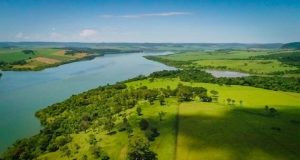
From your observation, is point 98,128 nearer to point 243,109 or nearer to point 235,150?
point 235,150

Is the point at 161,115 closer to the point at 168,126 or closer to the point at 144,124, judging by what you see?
the point at 168,126

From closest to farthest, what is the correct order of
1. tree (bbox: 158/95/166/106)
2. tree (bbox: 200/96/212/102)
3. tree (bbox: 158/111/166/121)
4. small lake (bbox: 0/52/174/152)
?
small lake (bbox: 0/52/174/152), tree (bbox: 158/111/166/121), tree (bbox: 158/95/166/106), tree (bbox: 200/96/212/102)

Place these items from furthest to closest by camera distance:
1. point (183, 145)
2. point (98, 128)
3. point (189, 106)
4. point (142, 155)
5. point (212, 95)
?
point (212, 95) → point (189, 106) → point (98, 128) → point (183, 145) → point (142, 155)

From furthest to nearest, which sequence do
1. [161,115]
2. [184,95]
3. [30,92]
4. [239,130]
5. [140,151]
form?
[30,92]
[184,95]
[161,115]
[239,130]
[140,151]

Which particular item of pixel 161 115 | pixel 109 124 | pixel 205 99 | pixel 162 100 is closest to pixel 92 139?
pixel 109 124

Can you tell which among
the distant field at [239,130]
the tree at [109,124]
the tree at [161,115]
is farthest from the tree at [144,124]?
the distant field at [239,130]

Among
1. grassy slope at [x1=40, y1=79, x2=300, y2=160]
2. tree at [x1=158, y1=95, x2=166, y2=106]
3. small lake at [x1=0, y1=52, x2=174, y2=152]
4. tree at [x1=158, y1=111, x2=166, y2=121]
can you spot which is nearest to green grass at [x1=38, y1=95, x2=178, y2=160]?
grassy slope at [x1=40, y1=79, x2=300, y2=160]

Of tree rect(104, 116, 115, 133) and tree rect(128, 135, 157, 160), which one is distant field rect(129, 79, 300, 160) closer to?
tree rect(128, 135, 157, 160)

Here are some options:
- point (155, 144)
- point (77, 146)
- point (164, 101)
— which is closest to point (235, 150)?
point (155, 144)
